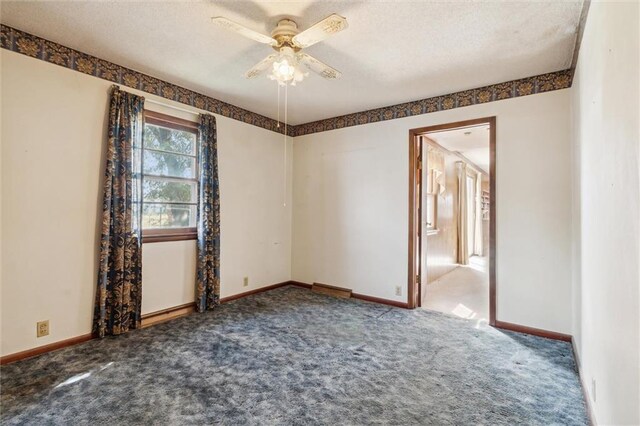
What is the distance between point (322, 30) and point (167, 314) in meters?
3.14

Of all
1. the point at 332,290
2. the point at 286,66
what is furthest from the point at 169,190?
the point at 332,290

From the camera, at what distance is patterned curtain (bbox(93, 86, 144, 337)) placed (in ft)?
9.11

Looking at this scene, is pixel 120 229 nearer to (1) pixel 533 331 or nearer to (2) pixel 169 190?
(2) pixel 169 190

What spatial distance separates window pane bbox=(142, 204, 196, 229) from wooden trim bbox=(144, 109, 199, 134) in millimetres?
→ 884

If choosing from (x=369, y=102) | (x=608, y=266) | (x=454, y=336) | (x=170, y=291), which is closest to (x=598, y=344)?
(x=608, y=266)

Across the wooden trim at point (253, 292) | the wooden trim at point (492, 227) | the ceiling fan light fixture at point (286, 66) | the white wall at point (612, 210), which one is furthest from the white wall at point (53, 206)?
the white wall at point (612, 210)

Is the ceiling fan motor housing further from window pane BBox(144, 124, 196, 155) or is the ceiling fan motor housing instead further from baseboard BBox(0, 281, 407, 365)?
baseboard BBox(0, 281, 407, 365)

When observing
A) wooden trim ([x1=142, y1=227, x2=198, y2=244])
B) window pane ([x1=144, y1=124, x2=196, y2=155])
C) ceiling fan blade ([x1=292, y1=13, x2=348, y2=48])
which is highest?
ceiling fan blade ([x1=292, y1=13, x2=348, y2=48])

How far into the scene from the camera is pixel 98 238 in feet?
9.27

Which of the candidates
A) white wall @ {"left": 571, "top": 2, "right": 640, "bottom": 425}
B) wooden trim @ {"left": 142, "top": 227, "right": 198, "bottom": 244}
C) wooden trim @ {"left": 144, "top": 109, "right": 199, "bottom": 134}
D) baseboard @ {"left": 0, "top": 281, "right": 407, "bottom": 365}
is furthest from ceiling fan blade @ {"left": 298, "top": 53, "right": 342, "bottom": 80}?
baseboard @ {"left": 0, "top": 281, "right": 407, "bottom": 365}

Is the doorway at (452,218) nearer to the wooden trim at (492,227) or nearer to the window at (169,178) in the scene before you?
the wooden trim at (492,227)

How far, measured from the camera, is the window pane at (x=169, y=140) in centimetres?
327

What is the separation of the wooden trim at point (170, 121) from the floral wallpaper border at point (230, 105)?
210 millimetres

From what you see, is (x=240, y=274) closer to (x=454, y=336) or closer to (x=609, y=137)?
(x=454, y=336)
